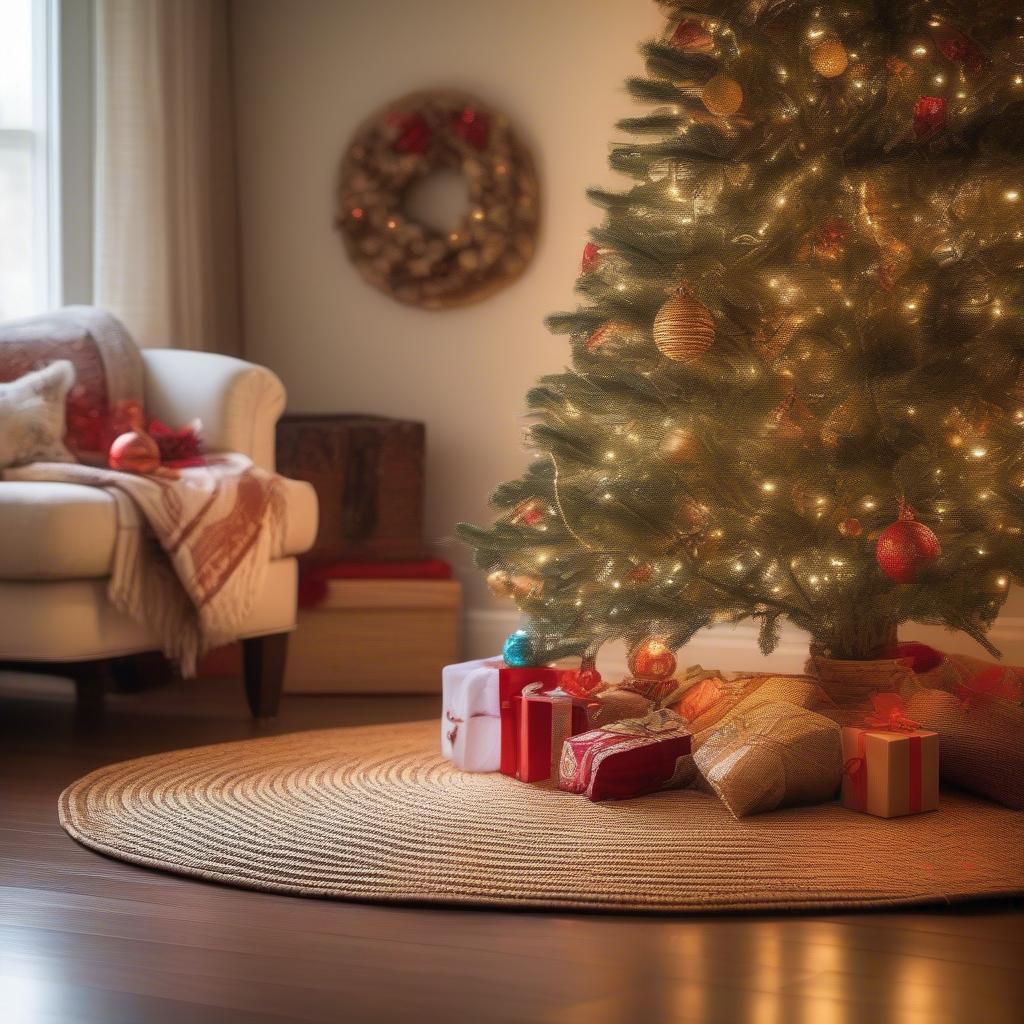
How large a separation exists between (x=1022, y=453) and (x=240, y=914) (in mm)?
1440

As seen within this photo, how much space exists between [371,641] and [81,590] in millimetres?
938

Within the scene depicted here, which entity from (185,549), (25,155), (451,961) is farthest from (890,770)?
(25,155)

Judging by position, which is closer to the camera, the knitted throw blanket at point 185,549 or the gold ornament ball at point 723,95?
the gold ornament ball at point 723,95

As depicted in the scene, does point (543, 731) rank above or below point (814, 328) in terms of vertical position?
below

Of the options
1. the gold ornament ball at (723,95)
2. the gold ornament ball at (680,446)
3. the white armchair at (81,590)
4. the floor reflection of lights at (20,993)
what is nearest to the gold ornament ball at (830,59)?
the gold ornament ball at (723,95)

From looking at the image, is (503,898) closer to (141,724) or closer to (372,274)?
(141,724)

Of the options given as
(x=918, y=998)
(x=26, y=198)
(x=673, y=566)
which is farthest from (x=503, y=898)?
(x=26, y=198)

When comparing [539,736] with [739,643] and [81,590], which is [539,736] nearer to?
[81,590]

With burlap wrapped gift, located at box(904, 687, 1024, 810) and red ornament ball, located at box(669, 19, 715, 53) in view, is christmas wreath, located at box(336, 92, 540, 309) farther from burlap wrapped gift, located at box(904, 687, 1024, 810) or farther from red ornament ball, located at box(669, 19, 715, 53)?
burlap wrapped gift, located at box(904, 687, 1024, 810)

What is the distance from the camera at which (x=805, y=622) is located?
234 centimetres

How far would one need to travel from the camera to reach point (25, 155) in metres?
3.90

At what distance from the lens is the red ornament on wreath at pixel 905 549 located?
2043 mm

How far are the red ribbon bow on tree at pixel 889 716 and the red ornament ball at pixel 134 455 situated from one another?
156 cm

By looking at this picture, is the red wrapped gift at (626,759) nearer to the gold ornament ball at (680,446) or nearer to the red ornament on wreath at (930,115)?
the gold ornament ball at (680,446)
